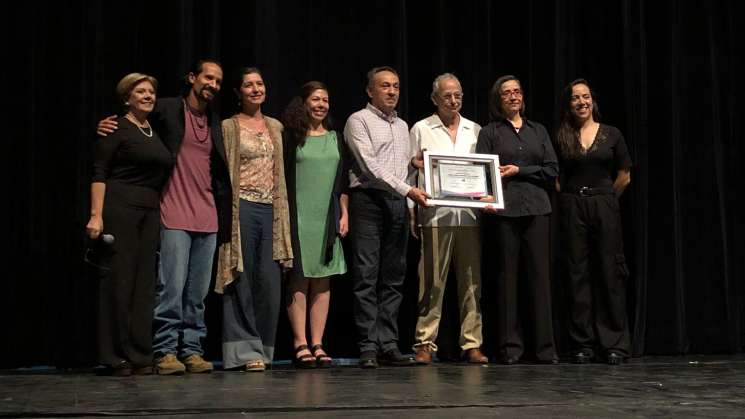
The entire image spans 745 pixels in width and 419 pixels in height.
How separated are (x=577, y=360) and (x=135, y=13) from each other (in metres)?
2.88

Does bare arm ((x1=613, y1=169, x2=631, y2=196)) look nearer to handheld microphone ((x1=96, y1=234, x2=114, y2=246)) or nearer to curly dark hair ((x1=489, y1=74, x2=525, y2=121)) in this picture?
curly dark hair ((x1=489, y1=74, x2=525, y2=121))

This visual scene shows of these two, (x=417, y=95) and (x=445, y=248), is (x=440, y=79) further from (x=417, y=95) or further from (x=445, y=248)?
(x=445, y=248)

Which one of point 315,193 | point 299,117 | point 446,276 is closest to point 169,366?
point 315,193

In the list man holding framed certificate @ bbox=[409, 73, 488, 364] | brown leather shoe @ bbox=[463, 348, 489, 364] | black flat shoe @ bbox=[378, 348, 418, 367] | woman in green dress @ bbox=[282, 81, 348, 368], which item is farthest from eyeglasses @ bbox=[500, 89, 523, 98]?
black flat shoe @ bbox=[378, 348, 418, 367]

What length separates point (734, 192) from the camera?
19.1 ft

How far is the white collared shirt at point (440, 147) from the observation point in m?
4.89

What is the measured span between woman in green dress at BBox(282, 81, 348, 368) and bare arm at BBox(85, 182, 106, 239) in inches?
35.7

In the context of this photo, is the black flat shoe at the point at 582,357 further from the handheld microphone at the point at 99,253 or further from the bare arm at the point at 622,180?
the handheld microphone at the point at 99,253

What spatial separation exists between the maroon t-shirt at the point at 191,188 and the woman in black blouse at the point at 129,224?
0.26 ft

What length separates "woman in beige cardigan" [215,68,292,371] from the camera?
441 cm

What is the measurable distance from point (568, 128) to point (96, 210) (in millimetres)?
2438

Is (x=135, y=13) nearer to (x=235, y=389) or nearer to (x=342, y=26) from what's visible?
(x=342, y=26)

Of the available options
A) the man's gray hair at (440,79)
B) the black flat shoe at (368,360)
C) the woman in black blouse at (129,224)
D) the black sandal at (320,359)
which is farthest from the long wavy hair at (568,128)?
the woman in black blouse at (129,224)

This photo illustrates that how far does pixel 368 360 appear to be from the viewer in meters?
4.49
